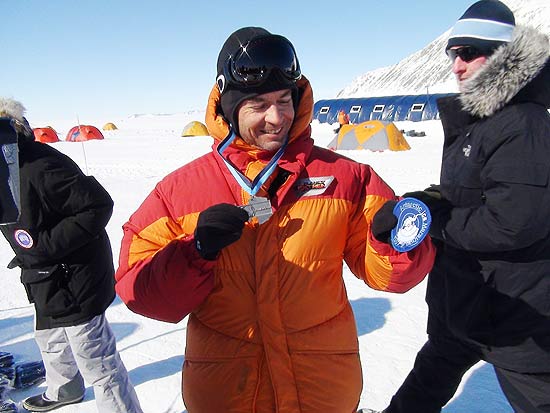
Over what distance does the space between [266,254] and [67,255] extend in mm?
1542

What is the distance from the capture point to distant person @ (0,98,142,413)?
7.25 ft

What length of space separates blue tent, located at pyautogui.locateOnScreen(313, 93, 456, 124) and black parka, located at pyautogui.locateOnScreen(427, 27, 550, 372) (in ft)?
76.1

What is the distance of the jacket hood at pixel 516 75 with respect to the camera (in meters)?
1.62

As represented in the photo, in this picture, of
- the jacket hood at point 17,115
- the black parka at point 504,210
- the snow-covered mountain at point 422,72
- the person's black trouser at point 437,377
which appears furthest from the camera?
the snow-covered mountain at point 422,72

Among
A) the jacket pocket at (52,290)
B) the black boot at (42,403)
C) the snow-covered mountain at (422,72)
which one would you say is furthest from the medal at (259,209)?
the snow-covered mountain at (422,72)

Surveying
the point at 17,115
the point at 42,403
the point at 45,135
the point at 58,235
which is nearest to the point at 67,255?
the point at 58,235

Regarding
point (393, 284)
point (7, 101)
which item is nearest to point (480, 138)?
point (393, 284)

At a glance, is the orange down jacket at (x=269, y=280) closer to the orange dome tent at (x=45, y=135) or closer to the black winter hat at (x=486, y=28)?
the black winter hat at (x=486, y=28)

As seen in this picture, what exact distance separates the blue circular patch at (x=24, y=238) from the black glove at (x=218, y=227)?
4.91 ft

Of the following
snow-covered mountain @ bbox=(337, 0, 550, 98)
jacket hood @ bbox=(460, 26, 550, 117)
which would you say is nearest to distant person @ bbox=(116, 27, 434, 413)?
jacket hood @ bbox=(460, 26, 550, 117)

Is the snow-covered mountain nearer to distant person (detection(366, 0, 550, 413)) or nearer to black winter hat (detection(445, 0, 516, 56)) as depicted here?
black winter hat (detection(445, 0, 516, 56))

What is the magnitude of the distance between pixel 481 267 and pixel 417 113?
25489 mm

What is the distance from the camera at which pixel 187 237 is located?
1.32 m

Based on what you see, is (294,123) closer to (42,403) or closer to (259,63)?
(259,63)
